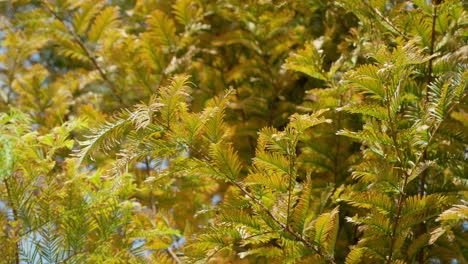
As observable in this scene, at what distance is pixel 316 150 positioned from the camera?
165cm

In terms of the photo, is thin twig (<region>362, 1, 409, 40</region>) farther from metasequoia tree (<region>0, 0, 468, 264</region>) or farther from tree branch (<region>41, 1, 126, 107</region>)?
tree branch (<region>41, 1, 126, 107</region>)

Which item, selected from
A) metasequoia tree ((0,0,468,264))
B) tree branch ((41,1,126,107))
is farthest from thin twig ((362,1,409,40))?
tree branch ((41,1,126,107))

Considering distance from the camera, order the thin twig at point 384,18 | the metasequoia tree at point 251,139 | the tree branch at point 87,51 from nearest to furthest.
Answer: the metasequoia tree at point 251,139, the thin twig at point 384,18, the tree branch at point 87,51

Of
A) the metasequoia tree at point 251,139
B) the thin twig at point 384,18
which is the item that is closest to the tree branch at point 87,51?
the metasequoia tree at point 251,139

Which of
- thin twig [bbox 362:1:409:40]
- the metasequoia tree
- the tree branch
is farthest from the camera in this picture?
Answer: the tree branch

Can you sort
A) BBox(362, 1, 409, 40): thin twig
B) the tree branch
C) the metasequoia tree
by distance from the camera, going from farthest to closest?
the tree branch → BBox(362, 1, 409, 40): thin twig → the metasequoia tree

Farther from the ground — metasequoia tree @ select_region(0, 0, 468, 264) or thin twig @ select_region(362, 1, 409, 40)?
thin twig @ select_region(362, 1, 409, 40)

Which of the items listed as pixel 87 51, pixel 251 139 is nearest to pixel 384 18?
pixel 251 139

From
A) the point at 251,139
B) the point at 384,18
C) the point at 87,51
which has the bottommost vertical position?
the point at 251,139

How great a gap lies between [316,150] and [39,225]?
34.5 inches

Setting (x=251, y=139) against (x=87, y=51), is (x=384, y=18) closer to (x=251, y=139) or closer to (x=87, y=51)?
(x=251, y=139)

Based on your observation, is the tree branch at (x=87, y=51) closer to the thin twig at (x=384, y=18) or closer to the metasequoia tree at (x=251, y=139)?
the metasequoia tree at (x=251, y=139)

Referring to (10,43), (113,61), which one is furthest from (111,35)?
(10,43)

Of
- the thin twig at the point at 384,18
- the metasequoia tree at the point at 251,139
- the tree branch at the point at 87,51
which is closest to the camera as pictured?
the metasequoia tree at the point at 251,139
